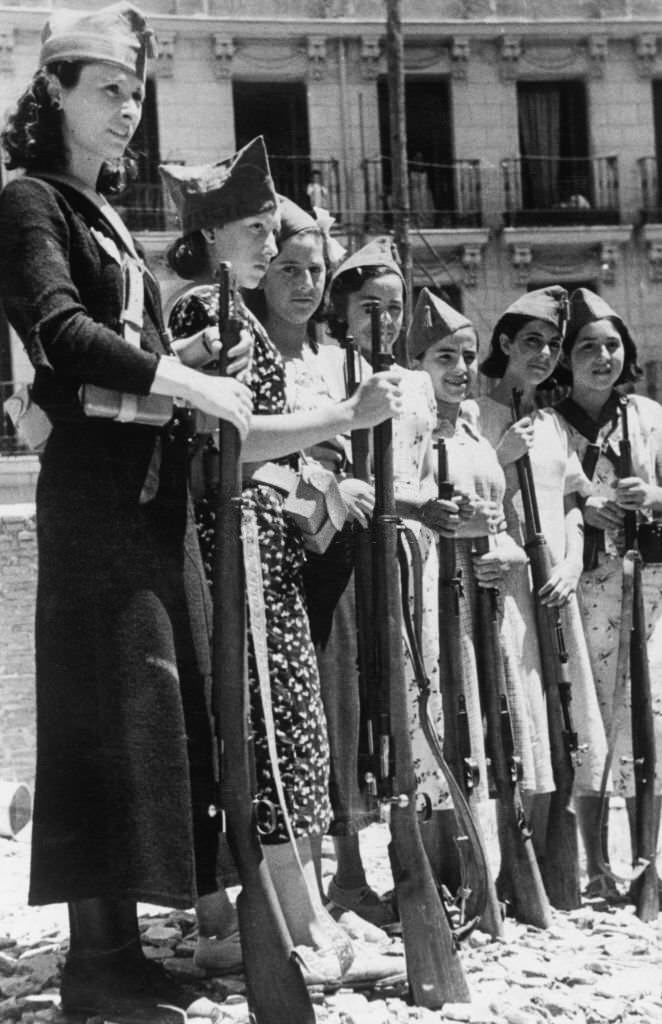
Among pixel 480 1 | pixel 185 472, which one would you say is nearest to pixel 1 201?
pixel 185 472

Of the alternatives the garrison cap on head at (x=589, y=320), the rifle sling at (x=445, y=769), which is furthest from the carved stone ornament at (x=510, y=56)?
the rifle sling at (x=445, y=769)

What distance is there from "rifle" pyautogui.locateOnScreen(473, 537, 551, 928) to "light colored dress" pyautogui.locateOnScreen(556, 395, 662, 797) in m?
0.60

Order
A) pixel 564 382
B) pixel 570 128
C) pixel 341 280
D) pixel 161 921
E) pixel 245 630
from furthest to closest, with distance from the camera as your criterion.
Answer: pixel 570 128 < pixel 564 382 < pixel 341 280 < pixel 161 921 < pixel 245 630

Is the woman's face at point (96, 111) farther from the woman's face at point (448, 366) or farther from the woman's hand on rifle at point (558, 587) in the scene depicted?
the woman's hand on rifle at point (558, 587)

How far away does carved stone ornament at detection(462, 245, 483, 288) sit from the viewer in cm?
1032

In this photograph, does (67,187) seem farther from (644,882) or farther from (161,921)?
(644,882)

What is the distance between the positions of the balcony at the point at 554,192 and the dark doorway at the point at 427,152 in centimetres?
48

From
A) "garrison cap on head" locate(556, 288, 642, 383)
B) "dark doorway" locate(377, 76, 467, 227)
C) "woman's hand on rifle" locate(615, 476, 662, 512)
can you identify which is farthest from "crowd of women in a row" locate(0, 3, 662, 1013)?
"dark doorway" locate(377, 76, 467, 227)

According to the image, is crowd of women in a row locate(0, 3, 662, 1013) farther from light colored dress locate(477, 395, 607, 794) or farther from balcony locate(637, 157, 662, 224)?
balcony locate(637, 157, 662, 224)

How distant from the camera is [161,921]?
4.34 metres

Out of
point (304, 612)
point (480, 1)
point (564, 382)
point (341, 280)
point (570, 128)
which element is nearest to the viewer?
point (304, 612)

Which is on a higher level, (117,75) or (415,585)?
(117,75)

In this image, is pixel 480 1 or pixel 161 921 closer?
pixel 161 921

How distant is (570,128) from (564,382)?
5.30m
